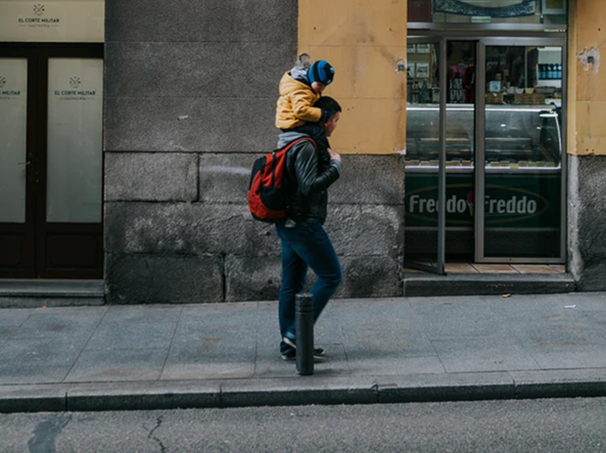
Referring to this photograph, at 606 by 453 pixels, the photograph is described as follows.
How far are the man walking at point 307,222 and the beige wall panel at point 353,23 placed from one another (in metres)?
2.48

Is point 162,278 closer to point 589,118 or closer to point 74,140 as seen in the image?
point 74,140

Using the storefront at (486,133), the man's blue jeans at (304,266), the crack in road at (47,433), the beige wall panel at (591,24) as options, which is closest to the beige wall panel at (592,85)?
the beige wall panel at (591,24)

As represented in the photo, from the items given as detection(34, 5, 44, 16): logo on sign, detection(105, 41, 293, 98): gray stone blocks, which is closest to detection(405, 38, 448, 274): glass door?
detection(105, 41, 293, 98): gray stone blocks

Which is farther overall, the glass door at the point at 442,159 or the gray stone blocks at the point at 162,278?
the glass door at the point at 442,159

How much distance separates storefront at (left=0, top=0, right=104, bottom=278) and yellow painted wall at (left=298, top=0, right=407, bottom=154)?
239cm

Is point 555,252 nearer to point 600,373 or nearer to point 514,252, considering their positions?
point 514,252

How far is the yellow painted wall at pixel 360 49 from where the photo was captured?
9203mm

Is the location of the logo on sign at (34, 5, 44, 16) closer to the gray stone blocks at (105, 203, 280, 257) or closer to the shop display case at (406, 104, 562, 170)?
the gray stone blocks at (105, 203, 280, 257)

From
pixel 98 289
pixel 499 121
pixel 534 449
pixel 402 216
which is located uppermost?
pixel 499 121

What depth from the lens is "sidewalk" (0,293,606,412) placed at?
21.4 ft

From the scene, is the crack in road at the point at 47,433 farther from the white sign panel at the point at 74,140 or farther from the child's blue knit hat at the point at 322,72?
the white sign panel at the point at 74,140

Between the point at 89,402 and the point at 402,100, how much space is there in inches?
176

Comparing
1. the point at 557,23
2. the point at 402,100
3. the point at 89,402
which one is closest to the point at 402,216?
the point at 402,100

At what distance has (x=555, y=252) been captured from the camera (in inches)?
402
